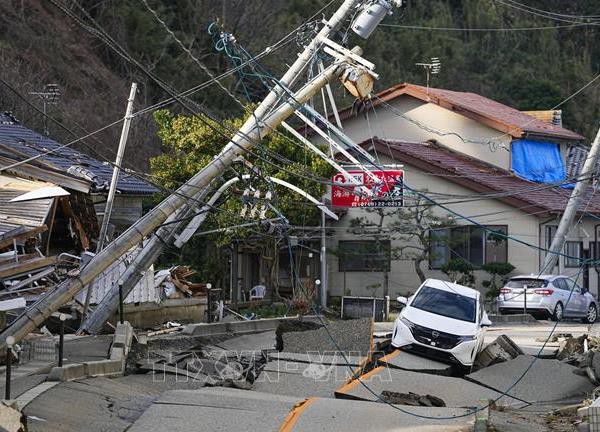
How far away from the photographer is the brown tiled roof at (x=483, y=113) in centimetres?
4147

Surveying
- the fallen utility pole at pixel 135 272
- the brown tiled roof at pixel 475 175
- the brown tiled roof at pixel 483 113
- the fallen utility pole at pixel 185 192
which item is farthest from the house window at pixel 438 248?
the fallen utility pole at pixel 185 192

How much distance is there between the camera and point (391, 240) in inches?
1479

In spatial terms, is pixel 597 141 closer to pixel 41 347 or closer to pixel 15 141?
pixel 15 141

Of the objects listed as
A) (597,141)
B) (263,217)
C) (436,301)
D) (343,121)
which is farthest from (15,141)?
(343,121)

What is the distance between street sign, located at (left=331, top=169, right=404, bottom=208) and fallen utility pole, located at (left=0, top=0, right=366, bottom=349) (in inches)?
143

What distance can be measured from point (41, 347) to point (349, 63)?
7531 millimetres

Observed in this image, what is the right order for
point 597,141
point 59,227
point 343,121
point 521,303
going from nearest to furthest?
point 59,227, point 597,141, point 521,303, point 343,121

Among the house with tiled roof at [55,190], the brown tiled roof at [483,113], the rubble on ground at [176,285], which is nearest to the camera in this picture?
the house with tiled roof at [55,190]

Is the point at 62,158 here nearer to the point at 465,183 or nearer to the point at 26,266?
the point at 26,266

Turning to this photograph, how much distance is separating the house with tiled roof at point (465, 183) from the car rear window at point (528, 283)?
1.20 metres

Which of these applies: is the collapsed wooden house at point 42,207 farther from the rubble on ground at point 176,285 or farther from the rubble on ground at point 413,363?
the rubble on ground at point 413,363

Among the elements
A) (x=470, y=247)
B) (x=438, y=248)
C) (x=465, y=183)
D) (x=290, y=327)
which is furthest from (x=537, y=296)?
(x=290, y=327)

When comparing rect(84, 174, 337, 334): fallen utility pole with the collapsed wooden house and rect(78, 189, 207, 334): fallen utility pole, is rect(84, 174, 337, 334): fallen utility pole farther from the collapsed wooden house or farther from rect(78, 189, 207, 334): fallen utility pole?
the collapsed wooden house

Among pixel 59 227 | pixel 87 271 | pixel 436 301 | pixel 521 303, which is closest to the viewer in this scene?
pixel 87 271
